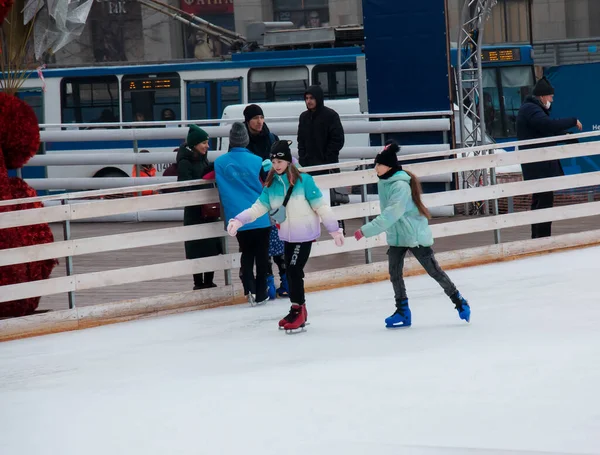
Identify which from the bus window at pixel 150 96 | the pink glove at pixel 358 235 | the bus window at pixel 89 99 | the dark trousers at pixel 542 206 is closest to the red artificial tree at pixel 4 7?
the pink glove at pixel 358 235

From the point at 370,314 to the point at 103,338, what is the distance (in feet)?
7.34

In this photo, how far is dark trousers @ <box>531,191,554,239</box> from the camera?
42.9 ft

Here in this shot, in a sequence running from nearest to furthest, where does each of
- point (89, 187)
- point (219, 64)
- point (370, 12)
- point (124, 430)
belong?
point (124, 430) < point (370, 12) < point (89, 187) < point (219, 64)

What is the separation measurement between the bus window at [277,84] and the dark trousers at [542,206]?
36.1ft

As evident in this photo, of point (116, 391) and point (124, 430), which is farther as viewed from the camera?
point (116, 391)

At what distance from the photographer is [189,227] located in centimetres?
1106

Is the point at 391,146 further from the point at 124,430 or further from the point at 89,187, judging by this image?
the point at 89,187

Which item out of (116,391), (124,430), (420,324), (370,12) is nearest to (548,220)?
(420,324)

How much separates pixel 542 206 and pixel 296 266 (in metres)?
4.49

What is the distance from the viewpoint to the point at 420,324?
927 cm

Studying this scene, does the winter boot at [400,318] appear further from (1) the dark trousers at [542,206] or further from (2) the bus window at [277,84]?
(2) the bus window at [277,84]

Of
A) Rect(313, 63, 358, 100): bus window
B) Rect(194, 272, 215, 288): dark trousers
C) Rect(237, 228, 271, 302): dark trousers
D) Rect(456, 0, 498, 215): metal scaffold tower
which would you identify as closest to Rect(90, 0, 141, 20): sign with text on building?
Rect(313, 63, 358, 100): bus window

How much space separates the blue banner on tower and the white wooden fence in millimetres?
4038

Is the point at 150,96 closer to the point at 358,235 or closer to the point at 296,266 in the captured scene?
the point at 296,266
